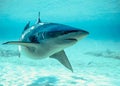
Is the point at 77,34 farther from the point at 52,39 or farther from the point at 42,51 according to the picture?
the point at 42,51

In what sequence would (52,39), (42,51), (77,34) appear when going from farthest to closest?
A: (42,51), (52,39), (77,34)

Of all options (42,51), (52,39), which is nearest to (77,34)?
(52,39)

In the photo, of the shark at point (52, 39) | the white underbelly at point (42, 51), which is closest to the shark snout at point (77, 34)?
the shark at point (52, 39)

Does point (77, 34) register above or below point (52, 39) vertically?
below

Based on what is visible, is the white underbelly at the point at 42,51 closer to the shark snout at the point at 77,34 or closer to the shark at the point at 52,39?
the shark at the point at 52,39

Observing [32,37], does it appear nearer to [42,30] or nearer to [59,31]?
[42,30]

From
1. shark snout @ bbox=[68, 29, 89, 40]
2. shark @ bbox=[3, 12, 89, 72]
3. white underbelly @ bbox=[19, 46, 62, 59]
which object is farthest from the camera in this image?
white underbelly @ bbox=[19, 46, 62, 59]

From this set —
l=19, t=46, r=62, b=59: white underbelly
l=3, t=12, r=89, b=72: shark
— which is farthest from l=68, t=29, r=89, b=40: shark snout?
l=19, t=46, r=62, b=59: white underbelly

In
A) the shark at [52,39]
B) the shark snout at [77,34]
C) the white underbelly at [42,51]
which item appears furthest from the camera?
the white underbelly at [42,51]

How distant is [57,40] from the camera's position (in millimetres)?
3980

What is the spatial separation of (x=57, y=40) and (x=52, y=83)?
9.52 feet

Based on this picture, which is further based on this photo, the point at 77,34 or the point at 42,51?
the point at 42,51

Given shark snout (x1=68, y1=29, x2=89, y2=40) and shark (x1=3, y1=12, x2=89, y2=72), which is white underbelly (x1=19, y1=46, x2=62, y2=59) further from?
shark snout (x1=68, y1=29, x2=89, y2=40)

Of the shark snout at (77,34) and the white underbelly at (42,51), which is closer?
the shark snout at (77,34)
